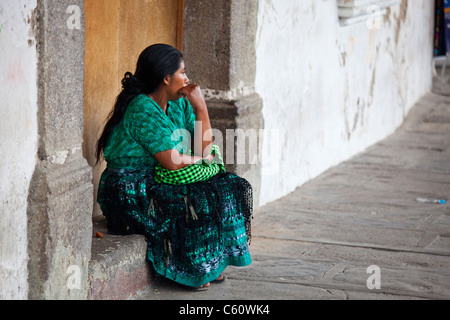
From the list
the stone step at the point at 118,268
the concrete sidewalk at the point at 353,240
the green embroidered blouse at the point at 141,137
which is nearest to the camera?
the stone step at the point at 118,268

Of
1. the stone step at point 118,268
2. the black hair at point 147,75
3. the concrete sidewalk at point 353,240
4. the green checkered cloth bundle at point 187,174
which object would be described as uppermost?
the black hair at point 147,75

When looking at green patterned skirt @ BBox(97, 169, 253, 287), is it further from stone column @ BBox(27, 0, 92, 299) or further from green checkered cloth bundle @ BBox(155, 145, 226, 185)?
stone column @ BBox(27, 0, 92, 299)

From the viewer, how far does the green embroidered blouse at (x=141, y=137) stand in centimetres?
359

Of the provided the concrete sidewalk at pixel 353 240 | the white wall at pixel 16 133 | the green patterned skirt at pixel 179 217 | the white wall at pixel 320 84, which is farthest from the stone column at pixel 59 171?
the white wall at pixel 320 84

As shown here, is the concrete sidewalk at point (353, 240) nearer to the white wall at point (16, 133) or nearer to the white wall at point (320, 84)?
the white wall at point (320, 84)

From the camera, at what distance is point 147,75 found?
12.2 feet

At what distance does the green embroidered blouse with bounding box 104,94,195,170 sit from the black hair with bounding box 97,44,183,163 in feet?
0.13

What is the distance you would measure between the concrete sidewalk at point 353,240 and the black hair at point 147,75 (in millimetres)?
864

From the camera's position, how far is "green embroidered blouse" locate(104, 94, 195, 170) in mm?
3590

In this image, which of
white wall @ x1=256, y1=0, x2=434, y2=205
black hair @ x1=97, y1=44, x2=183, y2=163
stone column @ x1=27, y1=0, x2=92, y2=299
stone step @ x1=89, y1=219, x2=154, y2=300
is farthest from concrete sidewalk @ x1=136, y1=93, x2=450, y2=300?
black hair @ x1=97, y1=44, x2=183, y2=163

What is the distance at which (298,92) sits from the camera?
19.8 ft

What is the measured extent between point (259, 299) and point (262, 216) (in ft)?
5.50

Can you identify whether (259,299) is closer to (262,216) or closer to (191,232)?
(191,232)

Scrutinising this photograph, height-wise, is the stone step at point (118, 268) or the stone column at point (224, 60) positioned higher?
the stone column at point (224, 60)
